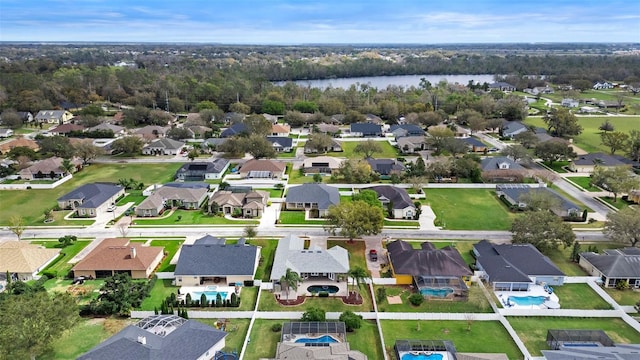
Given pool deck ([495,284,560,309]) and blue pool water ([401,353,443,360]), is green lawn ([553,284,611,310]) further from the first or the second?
blue pool water ([401,353,443,360])

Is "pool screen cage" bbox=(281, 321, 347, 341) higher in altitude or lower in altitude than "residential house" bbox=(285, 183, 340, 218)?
lower

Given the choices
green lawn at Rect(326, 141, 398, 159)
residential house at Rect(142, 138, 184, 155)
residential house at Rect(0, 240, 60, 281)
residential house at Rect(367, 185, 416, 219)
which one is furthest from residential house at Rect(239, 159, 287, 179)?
residential house at Rect(0, 240, 60, 281)

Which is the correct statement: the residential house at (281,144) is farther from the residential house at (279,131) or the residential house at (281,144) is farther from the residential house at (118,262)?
the residential house at (118,262)

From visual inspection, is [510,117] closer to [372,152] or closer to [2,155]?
[372,152]

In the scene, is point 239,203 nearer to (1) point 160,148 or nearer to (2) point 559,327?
(2) point 559,327

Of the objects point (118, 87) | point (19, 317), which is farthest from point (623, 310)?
point (118, 87)

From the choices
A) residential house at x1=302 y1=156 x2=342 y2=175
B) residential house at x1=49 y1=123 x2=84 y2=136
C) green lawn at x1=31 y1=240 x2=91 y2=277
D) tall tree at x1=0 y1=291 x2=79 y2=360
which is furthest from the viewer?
residential house at x1=49 y1=123 x2=84 y2=136

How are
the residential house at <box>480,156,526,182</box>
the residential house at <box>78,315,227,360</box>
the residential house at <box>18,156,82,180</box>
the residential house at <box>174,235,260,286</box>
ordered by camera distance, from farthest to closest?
1. the residential house at <box>18,156,82,180</box>
2. the residential house at <box>480,156,526,182</box>
3. the residential house at <box>174,235,260,286</box>
4. the residential house at <box>78,315,227,360</box>

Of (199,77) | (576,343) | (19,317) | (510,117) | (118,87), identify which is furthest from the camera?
(199,77)
